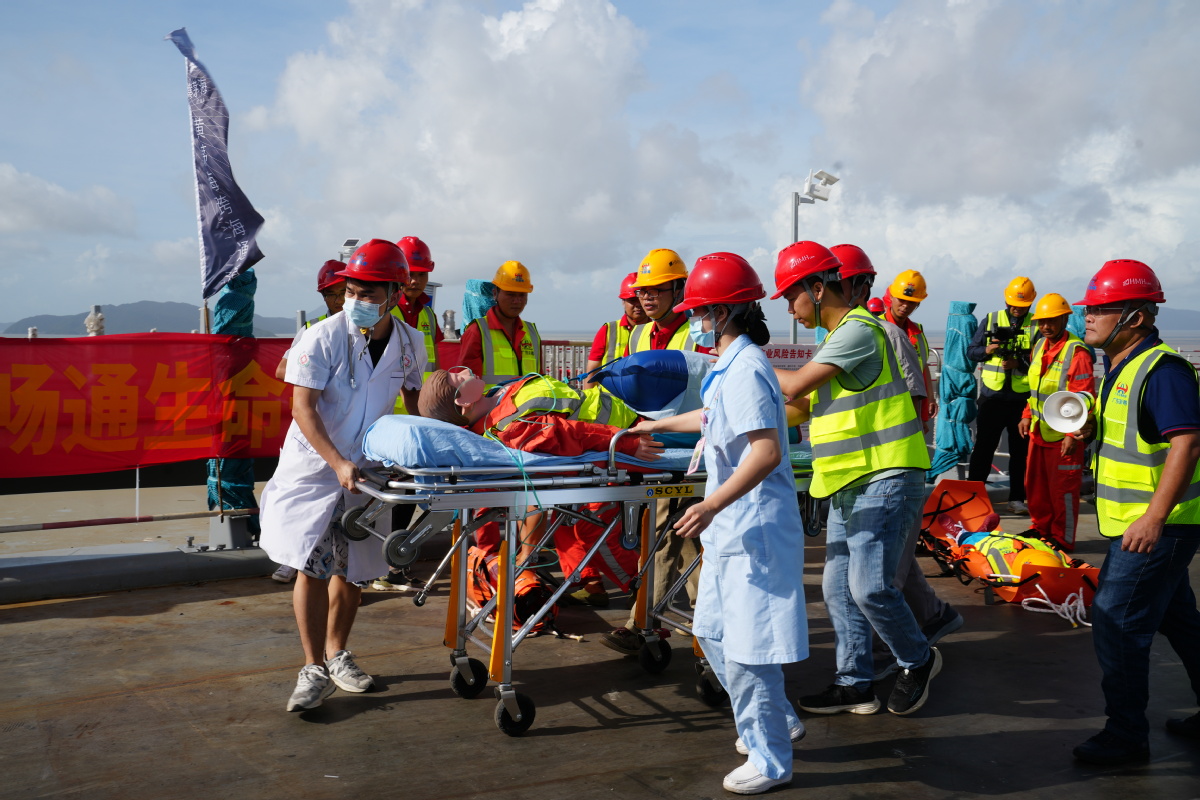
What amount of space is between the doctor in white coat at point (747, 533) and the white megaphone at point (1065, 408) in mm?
2273

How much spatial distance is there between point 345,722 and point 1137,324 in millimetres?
3545

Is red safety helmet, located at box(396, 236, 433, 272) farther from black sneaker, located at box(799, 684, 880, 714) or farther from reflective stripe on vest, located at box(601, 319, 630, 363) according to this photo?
black sneaker, located at box(799, 684, 880, 714)

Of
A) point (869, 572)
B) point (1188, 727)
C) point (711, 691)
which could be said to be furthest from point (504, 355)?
point (1188, 727)

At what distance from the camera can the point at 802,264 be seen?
3.90m

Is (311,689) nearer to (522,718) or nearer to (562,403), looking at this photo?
(522,718)

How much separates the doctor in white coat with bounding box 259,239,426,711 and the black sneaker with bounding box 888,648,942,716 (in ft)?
7.63

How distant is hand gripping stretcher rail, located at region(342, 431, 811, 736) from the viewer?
357 cm

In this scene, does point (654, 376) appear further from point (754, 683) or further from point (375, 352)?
point (754, 683)

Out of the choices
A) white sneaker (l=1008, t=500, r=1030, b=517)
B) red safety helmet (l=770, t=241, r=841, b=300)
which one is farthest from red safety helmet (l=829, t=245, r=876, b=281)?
white sneaker (l=1008, t=500, r=1030, b=517)

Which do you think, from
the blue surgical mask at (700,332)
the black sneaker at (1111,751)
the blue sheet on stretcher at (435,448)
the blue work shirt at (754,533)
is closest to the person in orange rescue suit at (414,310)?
the blue surgical mask at (700,332)

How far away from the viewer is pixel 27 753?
143 inches

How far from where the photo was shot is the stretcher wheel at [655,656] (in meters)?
4.65

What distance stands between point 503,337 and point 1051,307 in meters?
4.37

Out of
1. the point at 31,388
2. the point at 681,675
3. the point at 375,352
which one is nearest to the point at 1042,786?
the point at 681,675
